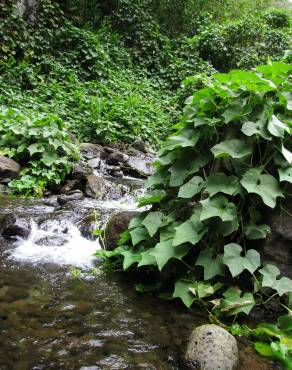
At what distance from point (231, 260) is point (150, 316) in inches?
26.4

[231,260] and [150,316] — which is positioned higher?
[231,260]

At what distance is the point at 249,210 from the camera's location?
2.89 m

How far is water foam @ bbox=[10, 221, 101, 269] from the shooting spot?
3.82m

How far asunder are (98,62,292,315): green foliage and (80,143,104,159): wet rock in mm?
5078

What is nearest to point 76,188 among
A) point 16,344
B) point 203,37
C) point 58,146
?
point 58,146

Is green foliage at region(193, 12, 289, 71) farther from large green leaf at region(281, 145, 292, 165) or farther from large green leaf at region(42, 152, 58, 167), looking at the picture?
large green leaf at region(281, 145, 292, 165)

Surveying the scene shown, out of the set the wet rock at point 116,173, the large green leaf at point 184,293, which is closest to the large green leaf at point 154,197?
the large green leaf at point 184,293

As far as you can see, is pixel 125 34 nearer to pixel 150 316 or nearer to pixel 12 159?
pixel 12 159

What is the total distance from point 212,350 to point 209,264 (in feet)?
2.22

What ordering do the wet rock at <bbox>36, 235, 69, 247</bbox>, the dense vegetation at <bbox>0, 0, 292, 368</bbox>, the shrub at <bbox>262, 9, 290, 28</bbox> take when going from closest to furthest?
the dense vegetation at <bbox>0, 0, 292, 368</bbox> → the wet rock at <bbox>36, 235, 69, 247</bbox> → the shrub at <bbox>262, 9, 290, 28</bbox>

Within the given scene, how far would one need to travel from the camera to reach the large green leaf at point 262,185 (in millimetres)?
2693

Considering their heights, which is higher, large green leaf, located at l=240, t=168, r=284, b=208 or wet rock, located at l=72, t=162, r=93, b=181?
large green leaf, located at l=240, t=168, r=284, b=208

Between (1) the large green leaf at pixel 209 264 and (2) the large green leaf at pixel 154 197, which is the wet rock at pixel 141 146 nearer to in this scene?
(2) the large green leaf at pixel 154 197

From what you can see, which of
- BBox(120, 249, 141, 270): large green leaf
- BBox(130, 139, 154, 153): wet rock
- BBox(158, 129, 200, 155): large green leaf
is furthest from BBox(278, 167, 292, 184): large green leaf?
BBox(130, 139, 154, 153): wet rock
